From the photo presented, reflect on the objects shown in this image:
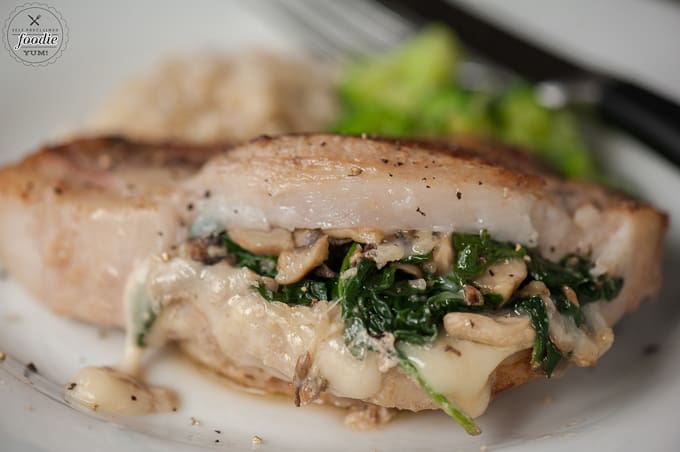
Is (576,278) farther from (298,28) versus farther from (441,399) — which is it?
(298,28)

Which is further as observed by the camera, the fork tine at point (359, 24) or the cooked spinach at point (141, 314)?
the fork tine at point (359, 24)

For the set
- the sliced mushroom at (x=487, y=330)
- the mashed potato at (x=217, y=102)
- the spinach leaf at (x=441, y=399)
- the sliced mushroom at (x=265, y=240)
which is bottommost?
the spinach leaf at (x=441, y=399)

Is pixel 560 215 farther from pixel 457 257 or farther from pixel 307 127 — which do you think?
pixel 307 127

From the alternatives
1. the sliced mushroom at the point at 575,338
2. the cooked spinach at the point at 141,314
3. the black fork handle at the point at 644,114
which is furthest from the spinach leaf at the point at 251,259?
the black fork handle at the point at 644,114

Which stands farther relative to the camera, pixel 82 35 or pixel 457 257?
pixel 82 35

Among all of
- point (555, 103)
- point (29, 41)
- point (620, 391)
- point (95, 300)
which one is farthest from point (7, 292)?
point (555, 103)

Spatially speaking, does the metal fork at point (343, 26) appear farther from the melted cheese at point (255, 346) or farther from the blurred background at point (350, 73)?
the melted cheese at point (255, 346)

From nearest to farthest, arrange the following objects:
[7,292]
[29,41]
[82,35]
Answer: [7,292], [29,41], [82,35]

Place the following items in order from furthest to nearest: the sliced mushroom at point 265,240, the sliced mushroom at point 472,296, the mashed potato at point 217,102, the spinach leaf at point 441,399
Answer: the mashed potato at point 217,102 < the sliced mushroom at point 265,240 < the sliced mushroom at point 472,296 < the spinach leaf at point 441,399
